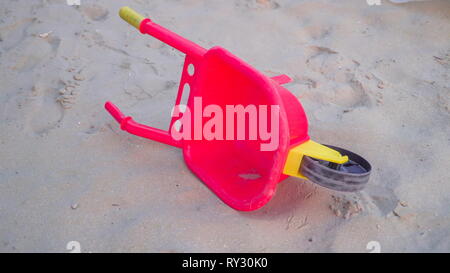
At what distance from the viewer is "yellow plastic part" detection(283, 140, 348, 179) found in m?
1.16

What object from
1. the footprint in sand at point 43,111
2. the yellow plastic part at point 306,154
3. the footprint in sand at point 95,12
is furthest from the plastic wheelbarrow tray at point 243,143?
the footprint in sand at point 95,12

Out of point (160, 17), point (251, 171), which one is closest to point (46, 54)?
point (160, 17)

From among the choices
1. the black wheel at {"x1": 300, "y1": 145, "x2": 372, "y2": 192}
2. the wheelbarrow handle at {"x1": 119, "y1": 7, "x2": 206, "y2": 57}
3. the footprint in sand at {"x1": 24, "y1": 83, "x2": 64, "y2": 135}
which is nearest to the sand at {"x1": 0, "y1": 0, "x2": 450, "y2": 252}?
the footprint in sand at {"x1": 24, "y1": 83, "x2": 64, "y2": 135}

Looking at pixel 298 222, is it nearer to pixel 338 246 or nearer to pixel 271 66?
pixel 338 246

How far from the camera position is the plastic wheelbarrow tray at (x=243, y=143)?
1139mm

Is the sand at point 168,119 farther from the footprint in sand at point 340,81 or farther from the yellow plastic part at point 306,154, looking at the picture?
the yellow plastic part at point 306,154

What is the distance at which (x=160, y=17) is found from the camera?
227 cm

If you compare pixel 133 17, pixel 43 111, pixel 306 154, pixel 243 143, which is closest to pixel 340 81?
pixel 243 143

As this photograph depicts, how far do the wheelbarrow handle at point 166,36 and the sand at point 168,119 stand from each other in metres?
0.34

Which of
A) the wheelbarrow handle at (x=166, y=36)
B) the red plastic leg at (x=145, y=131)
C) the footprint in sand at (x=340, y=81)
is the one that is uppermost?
the wheelbarrow handle at (x=166, y=36)

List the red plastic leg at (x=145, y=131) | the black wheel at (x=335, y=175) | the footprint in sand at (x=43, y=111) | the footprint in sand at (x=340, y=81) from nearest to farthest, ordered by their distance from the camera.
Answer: the black wheel at (x=335, y=175) → the red plastic leg at (x=145, y=131) → the footprint in sand at (x=43, y=111) → the footprint in sand at (x=340, y=81)

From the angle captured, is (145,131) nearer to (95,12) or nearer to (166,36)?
(166,36)

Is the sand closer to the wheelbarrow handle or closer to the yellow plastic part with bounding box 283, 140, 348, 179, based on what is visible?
the yellow plastic part with bounding box 283, 140, 348, 179

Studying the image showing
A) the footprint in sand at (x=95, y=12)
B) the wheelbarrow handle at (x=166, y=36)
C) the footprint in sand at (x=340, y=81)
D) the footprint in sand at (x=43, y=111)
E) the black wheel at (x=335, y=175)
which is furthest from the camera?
the footprint in sand at (x=95, y=12)
